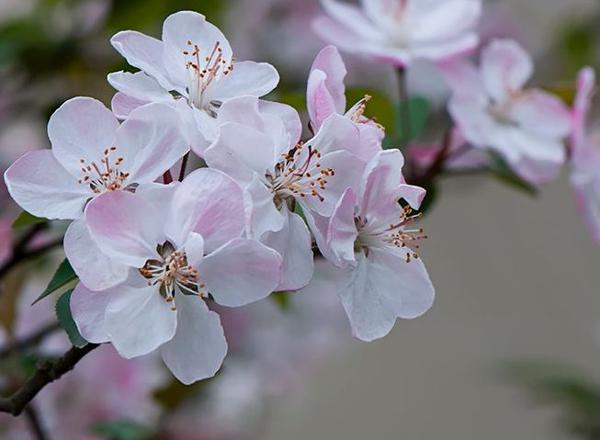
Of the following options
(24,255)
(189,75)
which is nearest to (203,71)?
(189,75)

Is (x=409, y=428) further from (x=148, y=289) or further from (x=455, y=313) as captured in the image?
(x=148, y=289)

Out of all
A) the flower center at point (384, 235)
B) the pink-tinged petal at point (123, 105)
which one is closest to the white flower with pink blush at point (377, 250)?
the flower center at point (384, 235)

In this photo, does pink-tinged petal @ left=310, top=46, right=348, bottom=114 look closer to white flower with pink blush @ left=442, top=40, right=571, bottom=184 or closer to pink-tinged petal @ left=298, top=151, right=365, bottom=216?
pink-tinged petal @ left=298, top=151, right=365, bottom=216

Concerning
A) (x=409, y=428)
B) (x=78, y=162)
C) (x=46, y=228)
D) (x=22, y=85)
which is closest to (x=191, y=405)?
(x=22, y=85)

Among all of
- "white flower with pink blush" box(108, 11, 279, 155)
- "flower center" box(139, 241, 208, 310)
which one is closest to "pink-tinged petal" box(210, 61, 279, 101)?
"white flower with pink blush" box(108, 11, 279, 155)

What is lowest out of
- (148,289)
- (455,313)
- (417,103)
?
(455,313)

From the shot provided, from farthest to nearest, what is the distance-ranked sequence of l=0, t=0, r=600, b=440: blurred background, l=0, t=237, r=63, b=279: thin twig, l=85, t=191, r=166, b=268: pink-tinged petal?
l=0, t=0, r=600, b=440: blurred background → l=0, t=237, r=63, b=279: thin twig → l=85, t=191, r=166, b=268: pink-tinged petal

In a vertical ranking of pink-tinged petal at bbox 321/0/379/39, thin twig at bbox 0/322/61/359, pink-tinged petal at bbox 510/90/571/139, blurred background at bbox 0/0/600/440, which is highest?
pink-tinged petal at bbox 321/0/379/39
